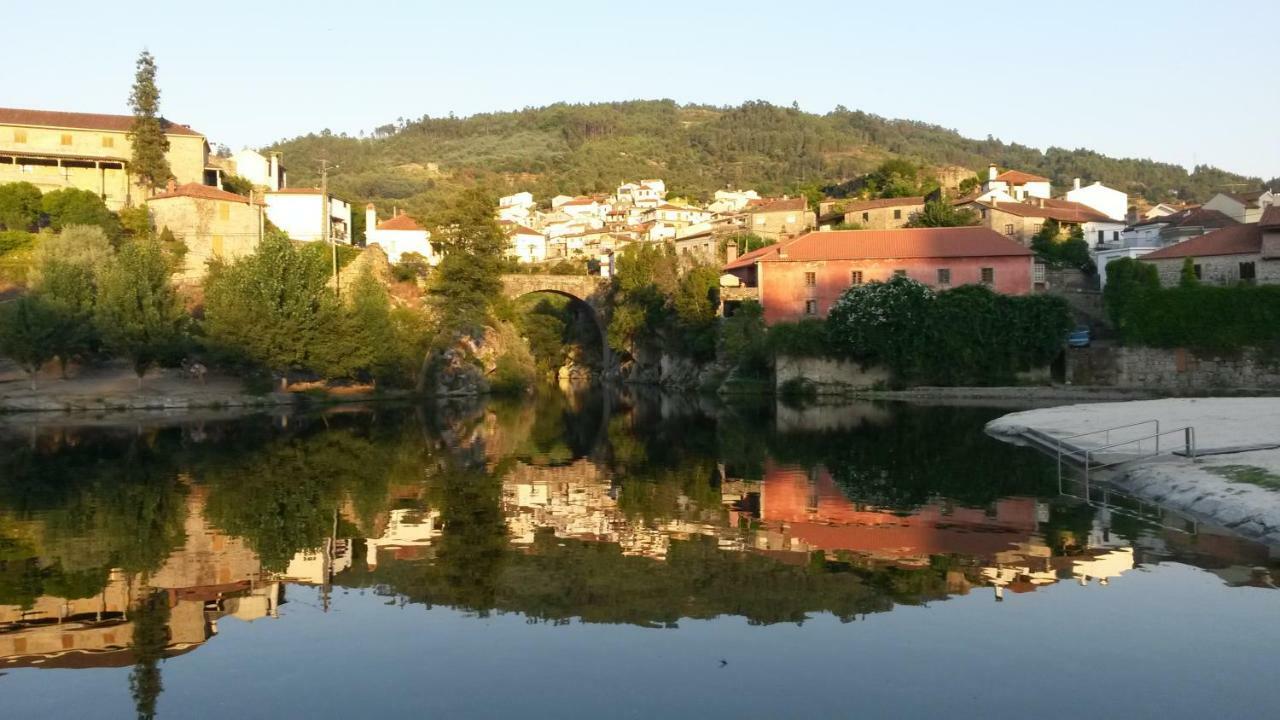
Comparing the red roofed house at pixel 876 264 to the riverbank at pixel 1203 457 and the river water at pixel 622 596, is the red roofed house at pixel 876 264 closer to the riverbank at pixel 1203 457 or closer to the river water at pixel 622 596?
the riverbank at pixel 1203 457

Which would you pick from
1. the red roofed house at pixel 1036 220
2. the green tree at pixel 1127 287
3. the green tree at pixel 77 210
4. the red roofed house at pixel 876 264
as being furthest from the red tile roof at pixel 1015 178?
the green tree at pixel 77 210

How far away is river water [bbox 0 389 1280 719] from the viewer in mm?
9422

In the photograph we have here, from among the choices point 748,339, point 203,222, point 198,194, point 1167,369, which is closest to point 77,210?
point 198,194

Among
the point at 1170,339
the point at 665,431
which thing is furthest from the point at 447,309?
the point at 1170,339

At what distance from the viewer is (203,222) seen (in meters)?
59.6

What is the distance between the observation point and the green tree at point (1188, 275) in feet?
173

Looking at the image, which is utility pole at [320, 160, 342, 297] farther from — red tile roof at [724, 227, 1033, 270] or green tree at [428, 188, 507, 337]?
red tile roof at [724, 227, 1033, 270]

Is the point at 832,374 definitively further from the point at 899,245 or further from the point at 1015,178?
the point at 1015,178

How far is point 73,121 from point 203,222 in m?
14.3

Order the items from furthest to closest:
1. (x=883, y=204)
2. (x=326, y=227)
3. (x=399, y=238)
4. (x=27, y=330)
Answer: (x=883, y=204)
(x=399, y=238)
(x=326, y=227)
(x=27, y=330)

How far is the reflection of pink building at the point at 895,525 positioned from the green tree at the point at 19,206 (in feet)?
180

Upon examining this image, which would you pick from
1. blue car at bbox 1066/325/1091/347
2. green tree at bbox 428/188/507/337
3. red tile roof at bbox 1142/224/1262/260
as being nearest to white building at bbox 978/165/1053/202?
red tile roof at bbox 1142/224/1262/260

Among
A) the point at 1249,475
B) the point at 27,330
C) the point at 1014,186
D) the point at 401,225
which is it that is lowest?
the point at 1249,475

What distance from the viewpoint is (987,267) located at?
185 feet
